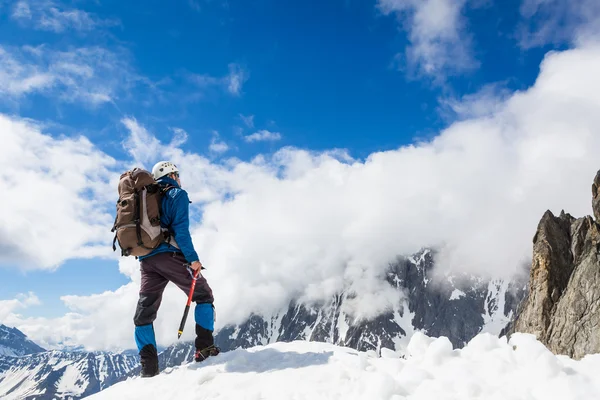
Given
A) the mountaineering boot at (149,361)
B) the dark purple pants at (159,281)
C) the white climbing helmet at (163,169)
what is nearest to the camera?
the mountaineering boot at (149,361)

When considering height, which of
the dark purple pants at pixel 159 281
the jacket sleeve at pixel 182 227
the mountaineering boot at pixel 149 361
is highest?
the jacket sleeve at pixel 182 227

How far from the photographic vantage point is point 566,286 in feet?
55.8

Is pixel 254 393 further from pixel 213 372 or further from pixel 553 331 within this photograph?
pixel 553 331

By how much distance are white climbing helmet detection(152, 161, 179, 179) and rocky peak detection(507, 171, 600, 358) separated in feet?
37.0

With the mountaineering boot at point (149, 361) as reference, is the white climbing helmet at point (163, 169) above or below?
above

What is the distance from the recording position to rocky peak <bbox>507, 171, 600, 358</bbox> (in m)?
12.4

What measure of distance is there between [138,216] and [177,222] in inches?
30.2

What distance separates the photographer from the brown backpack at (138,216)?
8211mm

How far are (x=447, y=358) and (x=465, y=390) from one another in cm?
89

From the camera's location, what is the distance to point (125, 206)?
8211mm

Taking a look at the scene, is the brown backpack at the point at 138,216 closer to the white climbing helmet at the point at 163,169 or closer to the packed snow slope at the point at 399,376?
the white climbing helmet at the point at 163,169

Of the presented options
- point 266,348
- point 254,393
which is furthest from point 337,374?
point 266,348

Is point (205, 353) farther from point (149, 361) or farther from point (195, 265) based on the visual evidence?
point (195, 265)

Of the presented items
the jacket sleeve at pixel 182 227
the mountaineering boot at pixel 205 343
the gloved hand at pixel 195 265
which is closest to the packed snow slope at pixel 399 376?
the mountaineering boot at pixel 205 343
